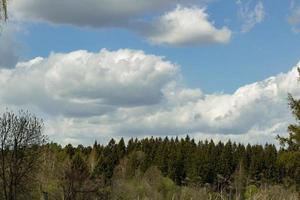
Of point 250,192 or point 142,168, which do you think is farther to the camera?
point 142,168

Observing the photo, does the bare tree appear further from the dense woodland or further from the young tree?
the young tree

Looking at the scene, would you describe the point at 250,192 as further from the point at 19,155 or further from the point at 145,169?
the point at 145,169

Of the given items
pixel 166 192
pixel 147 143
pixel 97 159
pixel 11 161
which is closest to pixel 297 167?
pixel 11 161

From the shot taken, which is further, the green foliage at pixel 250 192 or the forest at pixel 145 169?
the forest at pixel 145 169

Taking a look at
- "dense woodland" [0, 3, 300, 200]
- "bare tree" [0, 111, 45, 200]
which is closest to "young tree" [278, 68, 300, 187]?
"dense woodland" [0, 3, 300, 200]

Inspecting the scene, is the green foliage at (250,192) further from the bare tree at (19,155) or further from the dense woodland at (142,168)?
the bare tree at (19,155)

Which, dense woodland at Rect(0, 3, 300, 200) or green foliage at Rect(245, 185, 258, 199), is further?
dense woodland at Rect(0, 3, 300, 200)

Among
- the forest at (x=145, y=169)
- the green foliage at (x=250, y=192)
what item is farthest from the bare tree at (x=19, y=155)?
the green foliage at (x=250, y=192)

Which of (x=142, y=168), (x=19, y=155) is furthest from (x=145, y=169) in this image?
(x=19, y=155)

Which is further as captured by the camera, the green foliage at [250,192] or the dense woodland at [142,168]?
the dense woodland at [142,168]

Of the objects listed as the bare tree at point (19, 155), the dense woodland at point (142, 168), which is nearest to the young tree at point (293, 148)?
the dense woodland at point (142, 168)

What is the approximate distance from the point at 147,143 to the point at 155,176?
7708 cm

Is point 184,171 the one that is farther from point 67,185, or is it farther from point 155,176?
point 67,185

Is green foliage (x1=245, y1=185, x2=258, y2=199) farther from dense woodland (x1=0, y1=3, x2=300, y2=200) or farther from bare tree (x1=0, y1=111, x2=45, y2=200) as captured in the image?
bare tree (x1=0, y1=111, x2=45, y2=200)
